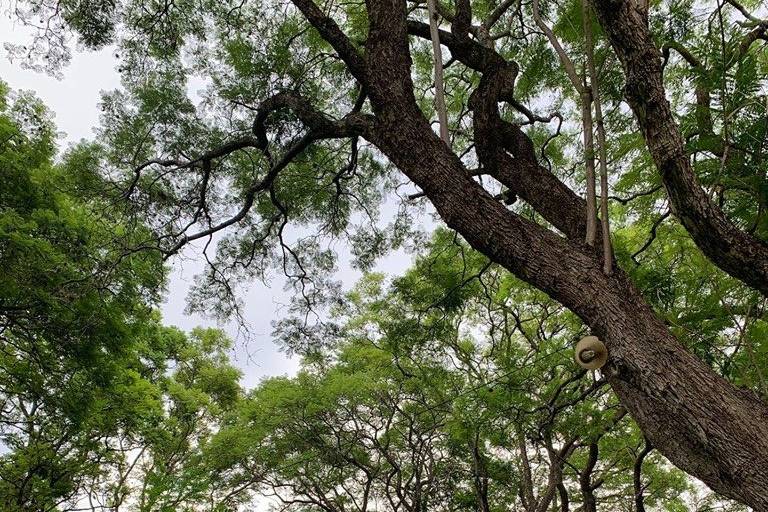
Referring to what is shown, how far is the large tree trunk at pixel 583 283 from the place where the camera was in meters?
1.61

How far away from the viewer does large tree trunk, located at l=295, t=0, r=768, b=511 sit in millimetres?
1614

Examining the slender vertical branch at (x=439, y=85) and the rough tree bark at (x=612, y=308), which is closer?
the rough tree bark at (x=612, y=308)

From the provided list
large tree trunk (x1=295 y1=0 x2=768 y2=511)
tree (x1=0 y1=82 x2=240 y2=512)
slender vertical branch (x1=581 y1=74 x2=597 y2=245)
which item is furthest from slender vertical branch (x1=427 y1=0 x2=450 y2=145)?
tree (x1=0 y1=82 x2=240 y2=512)

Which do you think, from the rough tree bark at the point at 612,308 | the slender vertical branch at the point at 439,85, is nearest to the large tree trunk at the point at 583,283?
the rough tree bark at the point at 612,308

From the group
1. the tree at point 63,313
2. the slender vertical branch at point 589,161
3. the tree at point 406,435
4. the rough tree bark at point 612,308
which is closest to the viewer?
the rough tree bark at point 612,308

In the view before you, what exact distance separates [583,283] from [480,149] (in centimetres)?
99

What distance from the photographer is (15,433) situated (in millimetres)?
7441

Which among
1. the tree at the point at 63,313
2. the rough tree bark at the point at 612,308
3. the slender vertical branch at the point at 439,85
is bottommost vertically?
the rough tree bark at the point at 612,308

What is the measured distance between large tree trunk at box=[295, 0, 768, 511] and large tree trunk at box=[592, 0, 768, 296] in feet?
1.20

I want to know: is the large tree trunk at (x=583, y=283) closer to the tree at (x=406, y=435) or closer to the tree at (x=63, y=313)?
the tree at (x=63, y=313)

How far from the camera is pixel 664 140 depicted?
1.67 m

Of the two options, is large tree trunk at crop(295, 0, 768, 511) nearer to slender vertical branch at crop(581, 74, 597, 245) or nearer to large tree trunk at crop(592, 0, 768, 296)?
slender vertical branch at crop(581, 74, 597, 245)

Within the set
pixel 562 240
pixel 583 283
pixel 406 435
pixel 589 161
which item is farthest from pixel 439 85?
pixel 406 435

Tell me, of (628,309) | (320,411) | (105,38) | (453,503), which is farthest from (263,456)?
(628,309)
